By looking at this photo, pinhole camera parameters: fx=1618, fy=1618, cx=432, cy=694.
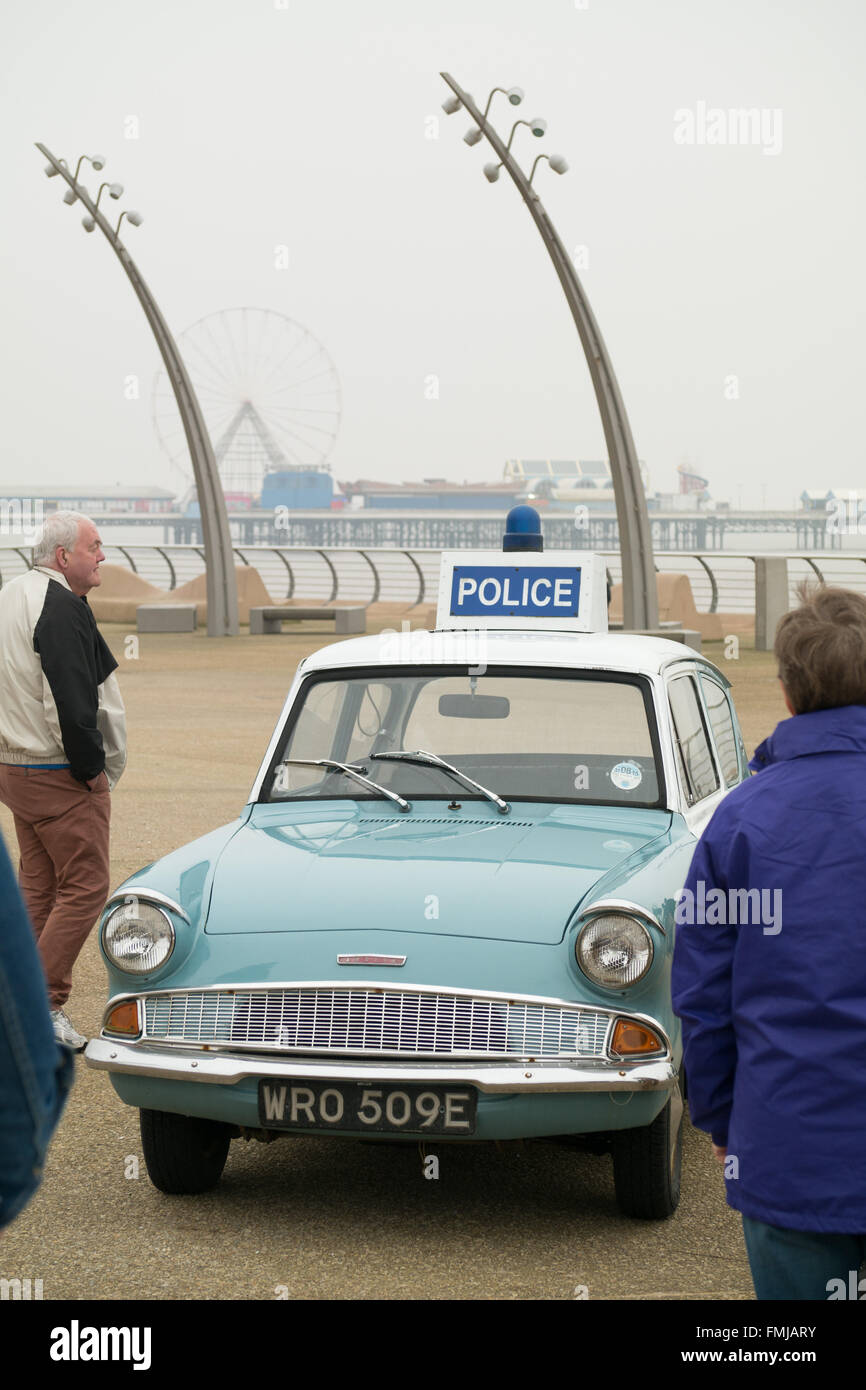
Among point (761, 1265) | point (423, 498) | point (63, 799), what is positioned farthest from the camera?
point (423, 498)

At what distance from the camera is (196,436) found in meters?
27.9

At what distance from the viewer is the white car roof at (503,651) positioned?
5.67 metres

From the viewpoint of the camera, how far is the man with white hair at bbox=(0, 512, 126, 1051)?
5719 mm

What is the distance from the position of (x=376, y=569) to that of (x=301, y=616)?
20.5 ft

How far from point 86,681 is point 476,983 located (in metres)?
2.28

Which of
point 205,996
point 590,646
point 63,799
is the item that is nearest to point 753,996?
point 205,996

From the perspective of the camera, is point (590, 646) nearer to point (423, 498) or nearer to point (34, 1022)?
point (34, 1022)

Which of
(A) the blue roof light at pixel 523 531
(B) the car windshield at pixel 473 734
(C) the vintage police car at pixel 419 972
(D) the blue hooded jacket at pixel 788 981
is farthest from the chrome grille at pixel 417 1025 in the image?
(A) the blue roof light at pixel 523 531

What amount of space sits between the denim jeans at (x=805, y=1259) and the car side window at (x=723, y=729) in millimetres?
3659

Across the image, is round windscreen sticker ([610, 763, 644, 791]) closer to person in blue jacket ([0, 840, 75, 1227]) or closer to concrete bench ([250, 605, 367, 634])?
person in blue jacket ([0, 840, 75, 1227])

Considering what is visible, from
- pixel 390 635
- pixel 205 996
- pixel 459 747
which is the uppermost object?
pixel 390 635

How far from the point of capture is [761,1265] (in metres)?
2.52

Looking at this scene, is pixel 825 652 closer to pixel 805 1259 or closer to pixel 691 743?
pixel 805 1259

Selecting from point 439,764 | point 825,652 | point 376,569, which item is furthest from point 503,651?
point 376,569
